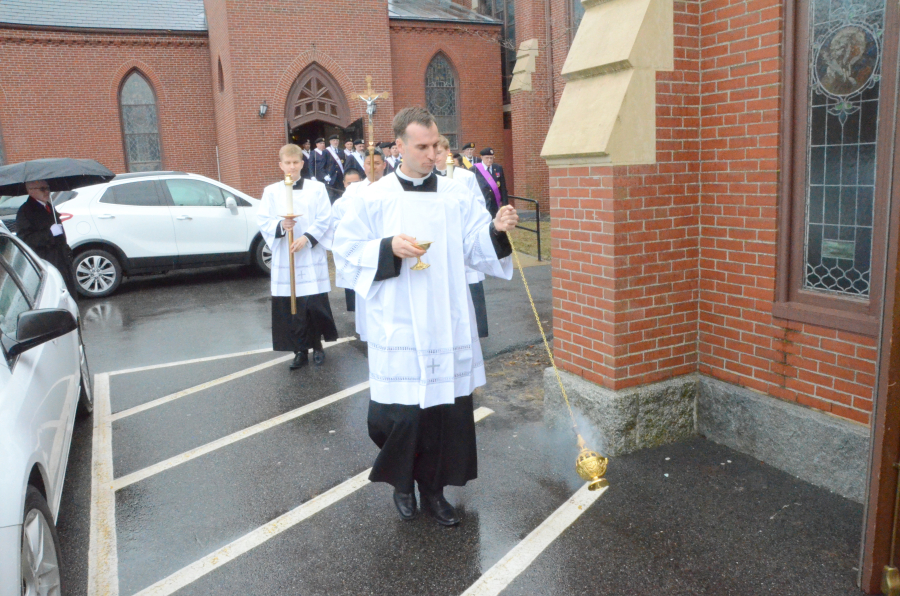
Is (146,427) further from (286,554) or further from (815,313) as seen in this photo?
(815,313)

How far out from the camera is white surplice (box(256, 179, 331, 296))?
6883mm

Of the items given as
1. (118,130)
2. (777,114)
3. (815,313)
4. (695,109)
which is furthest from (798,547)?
(118,130)

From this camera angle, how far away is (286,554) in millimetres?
3666

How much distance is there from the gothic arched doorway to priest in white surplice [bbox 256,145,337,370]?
13.8m

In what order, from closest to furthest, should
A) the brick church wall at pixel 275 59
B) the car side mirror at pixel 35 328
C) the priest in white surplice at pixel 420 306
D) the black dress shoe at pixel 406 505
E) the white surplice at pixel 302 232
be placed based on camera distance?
the car side mirror at pixel 35 328, the priest in white surplice at pixel 420 306, the black dress shoe at pixel 406 505, the white surplice at pixel 302 232, the brick church wall at pixel 275 59

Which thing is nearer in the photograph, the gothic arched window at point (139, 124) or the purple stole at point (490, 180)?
the purple stole at point (490, 180)

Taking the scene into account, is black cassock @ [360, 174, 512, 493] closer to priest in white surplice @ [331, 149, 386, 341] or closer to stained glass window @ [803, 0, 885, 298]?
priest in white surplice @ [331, 149, 386, 341]

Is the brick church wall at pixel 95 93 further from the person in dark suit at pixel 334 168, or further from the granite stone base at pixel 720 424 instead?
the granite stone base at pixel 720 424

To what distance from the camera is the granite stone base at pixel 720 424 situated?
400cm

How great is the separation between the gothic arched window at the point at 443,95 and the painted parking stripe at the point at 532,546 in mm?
19252

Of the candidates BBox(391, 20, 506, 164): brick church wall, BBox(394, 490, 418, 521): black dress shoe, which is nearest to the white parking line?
BBox(394, 490, 418, 521): black dress shoe

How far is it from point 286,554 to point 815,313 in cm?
305

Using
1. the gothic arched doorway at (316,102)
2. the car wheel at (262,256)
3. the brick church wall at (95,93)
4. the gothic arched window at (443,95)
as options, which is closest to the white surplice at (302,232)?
the car wheel at (262,256)

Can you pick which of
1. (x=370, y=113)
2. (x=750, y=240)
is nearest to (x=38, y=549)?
(x=750, y=240)
